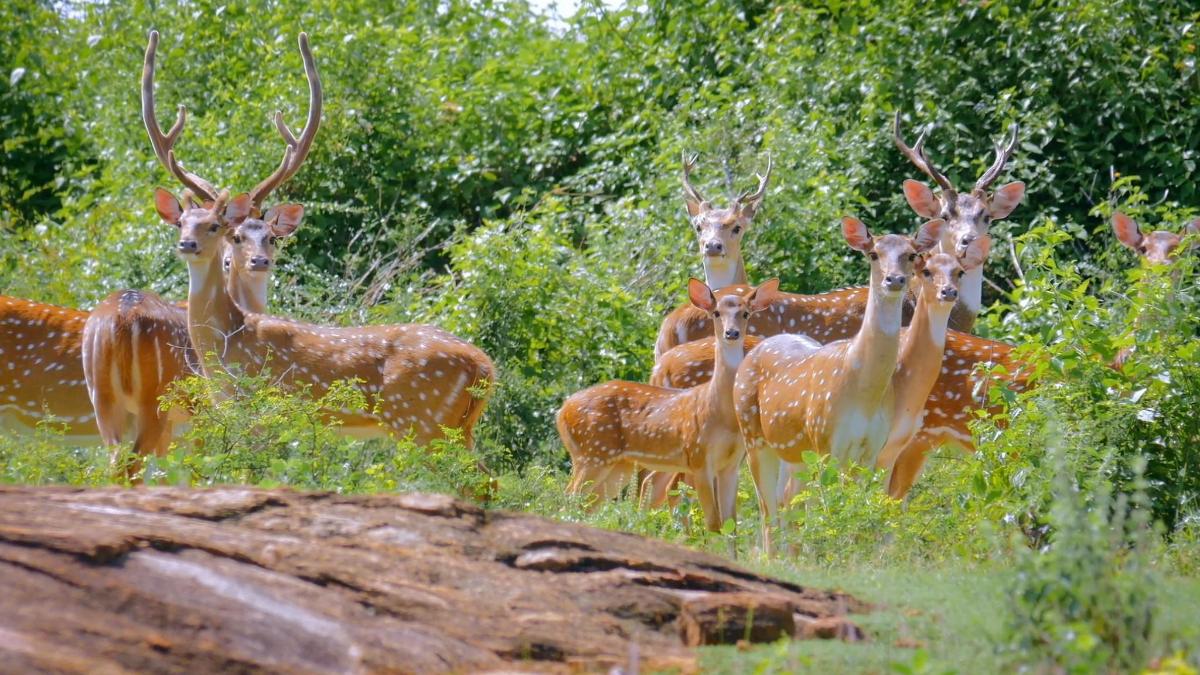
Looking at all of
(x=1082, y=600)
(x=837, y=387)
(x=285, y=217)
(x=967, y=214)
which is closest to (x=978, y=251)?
(x=967, y=214)

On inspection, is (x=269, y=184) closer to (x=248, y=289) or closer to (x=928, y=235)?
(x=248, y=289)

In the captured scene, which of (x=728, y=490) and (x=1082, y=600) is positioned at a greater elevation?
(x=1082, y=600)

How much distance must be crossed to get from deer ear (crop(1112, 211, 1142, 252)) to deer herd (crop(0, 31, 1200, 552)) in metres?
0.05

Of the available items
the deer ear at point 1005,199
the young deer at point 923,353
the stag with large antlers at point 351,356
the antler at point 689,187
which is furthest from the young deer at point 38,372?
the deer ear at point 1005,199

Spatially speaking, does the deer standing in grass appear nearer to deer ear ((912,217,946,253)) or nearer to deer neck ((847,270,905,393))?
deer neck ((847,270,905,393))

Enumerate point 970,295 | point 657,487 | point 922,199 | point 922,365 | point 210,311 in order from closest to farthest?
point 922,365, point 210,311, point 657,487, point 970,295, point 922,199

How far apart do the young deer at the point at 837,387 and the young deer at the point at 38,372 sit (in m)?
3.87

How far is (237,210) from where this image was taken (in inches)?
390

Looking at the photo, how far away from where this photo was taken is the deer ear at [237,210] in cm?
987

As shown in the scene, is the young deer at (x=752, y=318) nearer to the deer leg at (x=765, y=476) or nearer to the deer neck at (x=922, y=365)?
the deer leg at (x=765, y=476)

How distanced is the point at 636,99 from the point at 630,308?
4.79 metres

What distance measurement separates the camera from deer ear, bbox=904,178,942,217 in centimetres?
1177

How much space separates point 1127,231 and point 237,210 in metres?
5.55

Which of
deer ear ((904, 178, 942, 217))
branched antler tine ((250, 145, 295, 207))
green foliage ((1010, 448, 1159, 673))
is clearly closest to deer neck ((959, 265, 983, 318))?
deer ear ((904, 178, 942, 217))
